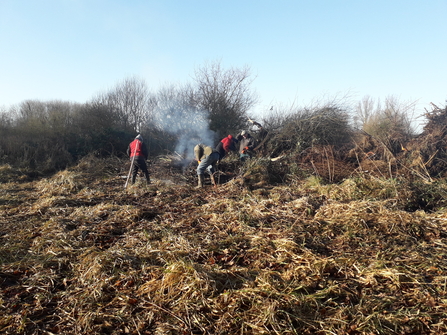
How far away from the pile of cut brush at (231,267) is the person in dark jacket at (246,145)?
13.3 ft

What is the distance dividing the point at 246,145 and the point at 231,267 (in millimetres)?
7193

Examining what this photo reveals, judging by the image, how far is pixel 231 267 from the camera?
3.17 meters

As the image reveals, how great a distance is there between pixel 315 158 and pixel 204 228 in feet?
19.2

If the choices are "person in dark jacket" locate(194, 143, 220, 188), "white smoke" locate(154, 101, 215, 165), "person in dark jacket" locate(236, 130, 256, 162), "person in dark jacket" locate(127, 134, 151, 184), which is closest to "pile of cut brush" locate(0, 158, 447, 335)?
"person in dark jacket" locate(194, 143, 220, 188)

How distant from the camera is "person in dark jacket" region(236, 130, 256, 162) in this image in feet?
31.6

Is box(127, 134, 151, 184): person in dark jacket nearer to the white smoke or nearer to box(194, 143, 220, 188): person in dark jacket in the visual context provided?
box(194, 143, 220, 188): person in dark jacket

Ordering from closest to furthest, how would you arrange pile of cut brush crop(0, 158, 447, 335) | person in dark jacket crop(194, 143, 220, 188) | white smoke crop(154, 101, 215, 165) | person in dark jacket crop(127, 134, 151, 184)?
pile of cut brush crop(0, 158, 447, 335)
person in dark jacket crop(194, 143, 220, 188)
person in dark jacket crop(127, 134, 151, 184)
white smoke crop(154, 101, 215, 165)

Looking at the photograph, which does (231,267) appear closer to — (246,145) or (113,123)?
(246,145)

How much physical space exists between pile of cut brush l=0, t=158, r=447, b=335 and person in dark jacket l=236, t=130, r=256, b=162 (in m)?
4.04

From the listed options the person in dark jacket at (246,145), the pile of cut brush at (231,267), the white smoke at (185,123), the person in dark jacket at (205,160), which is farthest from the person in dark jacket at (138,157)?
the white smoke at (185,123)

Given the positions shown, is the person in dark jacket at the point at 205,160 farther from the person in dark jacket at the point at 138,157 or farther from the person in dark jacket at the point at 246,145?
the person in dark jacket at the point at 246,145

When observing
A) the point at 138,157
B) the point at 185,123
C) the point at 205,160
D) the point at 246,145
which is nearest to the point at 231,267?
the point at 205,160

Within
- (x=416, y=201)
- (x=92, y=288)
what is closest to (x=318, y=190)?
(x=416, y=201)

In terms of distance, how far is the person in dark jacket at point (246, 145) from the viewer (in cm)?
964
